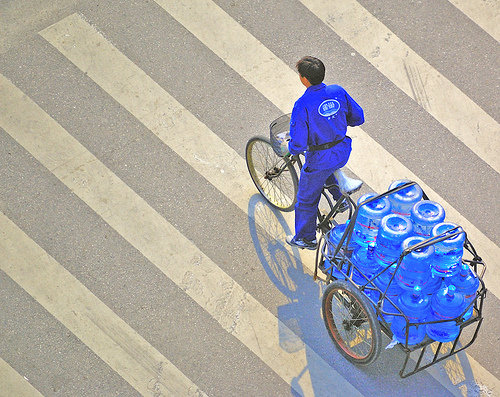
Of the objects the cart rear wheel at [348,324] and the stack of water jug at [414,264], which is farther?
the cart rear wheel at [348,324]

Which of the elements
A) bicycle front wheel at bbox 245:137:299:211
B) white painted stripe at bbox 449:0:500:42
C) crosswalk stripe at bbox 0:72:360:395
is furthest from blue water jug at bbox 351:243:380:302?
white painted stripe at bbox 449:0:500:42

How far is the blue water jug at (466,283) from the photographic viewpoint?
204 inches

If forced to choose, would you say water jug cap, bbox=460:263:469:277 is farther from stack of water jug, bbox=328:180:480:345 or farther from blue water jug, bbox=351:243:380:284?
blue water jug, bbox=351:243:380:284

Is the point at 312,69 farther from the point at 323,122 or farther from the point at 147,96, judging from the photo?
the point at 147,96

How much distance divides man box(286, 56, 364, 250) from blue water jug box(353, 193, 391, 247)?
0.50 metres

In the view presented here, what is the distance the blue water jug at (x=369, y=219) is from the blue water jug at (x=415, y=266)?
1.27 ft

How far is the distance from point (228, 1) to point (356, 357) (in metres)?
4.36

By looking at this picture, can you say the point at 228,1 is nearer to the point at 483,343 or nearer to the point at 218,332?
the point at 218,332

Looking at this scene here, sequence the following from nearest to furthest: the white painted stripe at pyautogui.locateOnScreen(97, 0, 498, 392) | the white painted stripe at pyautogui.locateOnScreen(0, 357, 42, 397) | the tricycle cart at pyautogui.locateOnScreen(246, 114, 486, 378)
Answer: the tricycle cart at pyautogui.locateOnScreen(246, 114, 486, 378) < the white painted stripe at pyautogui.locateOnScreen(0, 357, 42, 397) < the white painted stripe at pyautogui.locateOnScreen(97, 0, 498, 392)

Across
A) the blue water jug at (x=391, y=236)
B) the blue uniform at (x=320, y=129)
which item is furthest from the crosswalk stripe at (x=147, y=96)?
the blue water jug at (x=391, y=236)

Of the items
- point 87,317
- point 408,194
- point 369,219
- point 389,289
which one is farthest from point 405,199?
point 87,317

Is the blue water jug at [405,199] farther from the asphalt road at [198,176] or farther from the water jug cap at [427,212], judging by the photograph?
the asphalt road at [198,176]

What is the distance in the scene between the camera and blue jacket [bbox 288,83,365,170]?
5.59 m

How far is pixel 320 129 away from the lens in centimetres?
569
